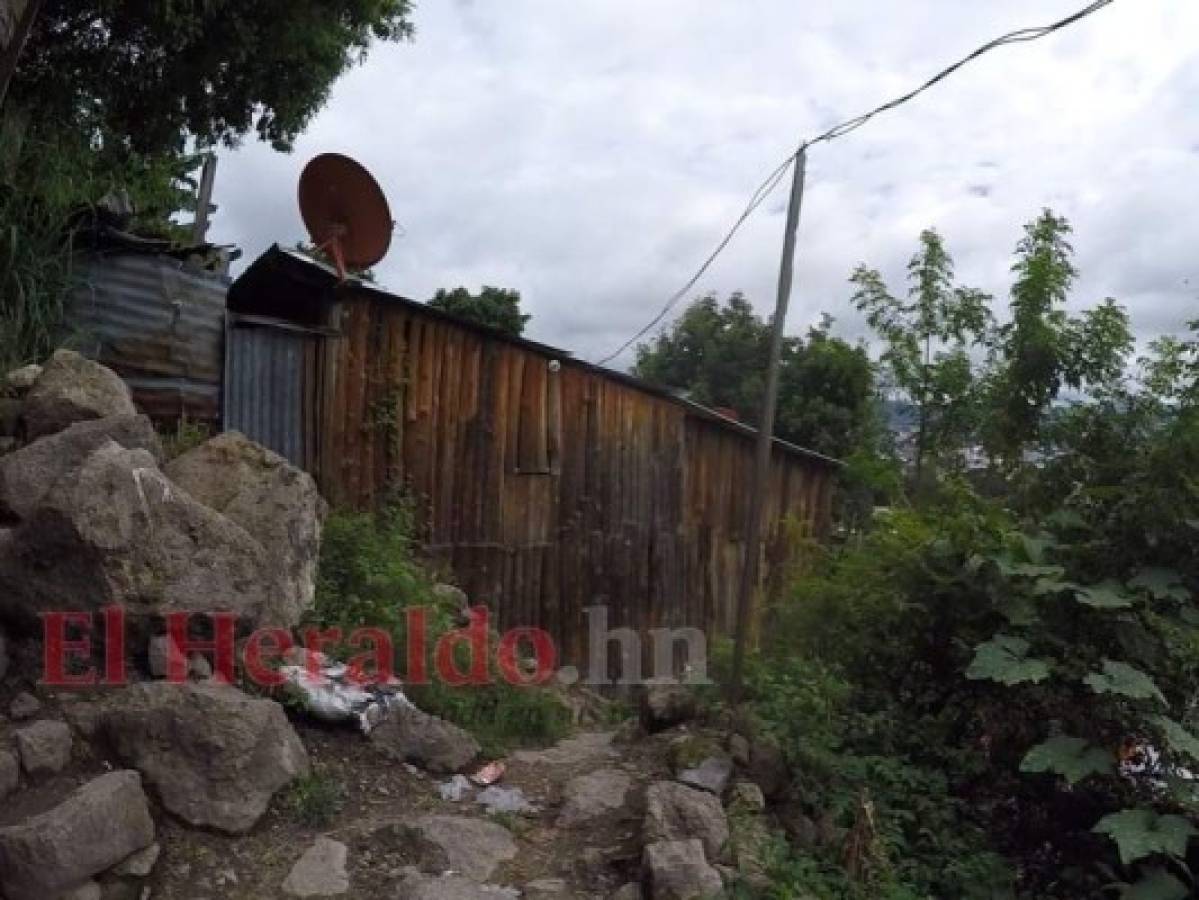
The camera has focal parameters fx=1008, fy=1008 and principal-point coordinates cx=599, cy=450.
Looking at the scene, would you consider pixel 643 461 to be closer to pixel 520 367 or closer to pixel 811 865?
pixel 520 367

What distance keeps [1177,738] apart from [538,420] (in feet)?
17.9

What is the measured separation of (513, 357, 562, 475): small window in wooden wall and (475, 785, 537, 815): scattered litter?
3.84 meters

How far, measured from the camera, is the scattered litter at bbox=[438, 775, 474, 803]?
4.41m

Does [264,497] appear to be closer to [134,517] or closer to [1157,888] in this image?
[134,517]

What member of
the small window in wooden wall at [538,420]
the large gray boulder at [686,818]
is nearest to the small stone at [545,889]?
the large gray boulder at [686,818]

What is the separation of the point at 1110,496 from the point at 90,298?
5801 mm

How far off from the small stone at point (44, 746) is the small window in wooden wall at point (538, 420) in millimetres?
4665

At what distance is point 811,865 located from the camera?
368 centimetres

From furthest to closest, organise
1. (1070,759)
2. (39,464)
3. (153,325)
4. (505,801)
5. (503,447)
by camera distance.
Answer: (503,447) → (153,325) → (39,464) → (505,801) → (1070,759)

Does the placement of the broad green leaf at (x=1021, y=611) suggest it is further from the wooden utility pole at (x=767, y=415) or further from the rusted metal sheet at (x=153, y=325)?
the rusted metal sheet at (x=153, y=325)

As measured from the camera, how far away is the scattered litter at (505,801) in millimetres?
4344

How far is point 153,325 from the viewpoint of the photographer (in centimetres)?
640

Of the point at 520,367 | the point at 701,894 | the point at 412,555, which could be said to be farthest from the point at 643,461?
the point at 701,894

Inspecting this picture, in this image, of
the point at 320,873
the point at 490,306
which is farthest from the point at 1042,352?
the point at 490,306
